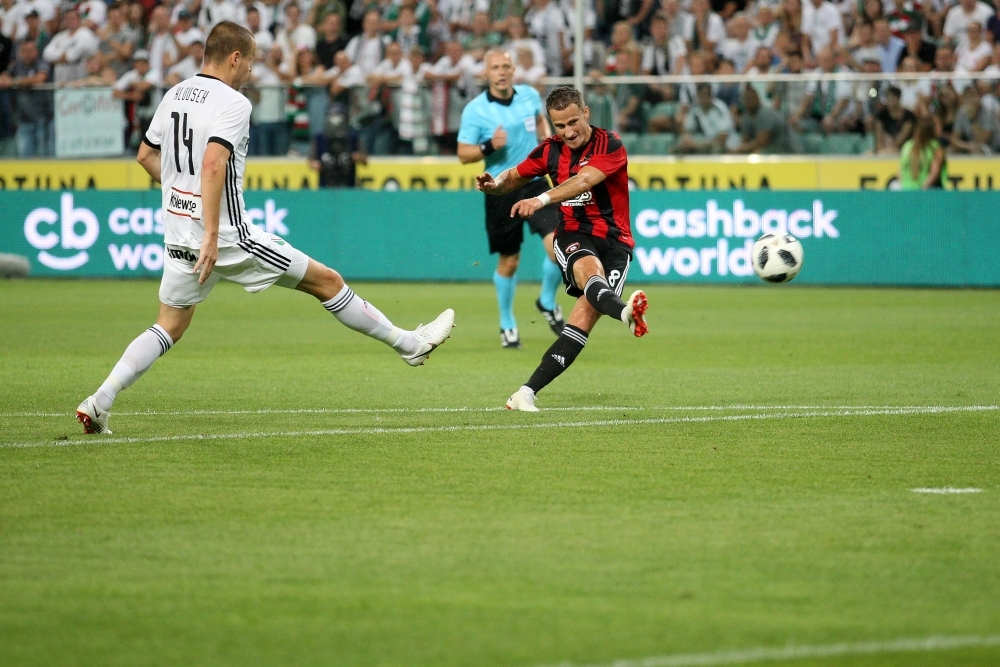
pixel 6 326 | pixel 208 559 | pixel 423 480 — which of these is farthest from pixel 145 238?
pixel 208 559

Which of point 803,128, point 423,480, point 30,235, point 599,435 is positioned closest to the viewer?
point 423,480

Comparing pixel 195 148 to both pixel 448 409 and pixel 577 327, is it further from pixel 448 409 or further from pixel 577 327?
pixel 577 327

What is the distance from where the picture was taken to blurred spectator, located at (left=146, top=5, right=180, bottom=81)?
24.7 metres

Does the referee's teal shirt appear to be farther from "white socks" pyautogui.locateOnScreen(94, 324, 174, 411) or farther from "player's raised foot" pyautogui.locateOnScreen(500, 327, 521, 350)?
"white socks" pyautogui.locateOnScreen(94, 324, 174, 411)

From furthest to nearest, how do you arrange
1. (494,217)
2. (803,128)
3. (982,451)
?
(803,128) < (494,217) < (982,451)

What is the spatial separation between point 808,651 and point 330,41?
20.8 metres

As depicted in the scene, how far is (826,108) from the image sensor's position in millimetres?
20797

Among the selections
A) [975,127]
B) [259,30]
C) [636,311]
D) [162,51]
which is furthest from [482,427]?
[162,51]

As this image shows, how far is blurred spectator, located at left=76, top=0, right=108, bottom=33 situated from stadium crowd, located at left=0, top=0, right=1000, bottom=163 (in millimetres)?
42

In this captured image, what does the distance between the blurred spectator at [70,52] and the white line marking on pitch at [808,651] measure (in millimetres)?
22503

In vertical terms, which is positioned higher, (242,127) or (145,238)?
(242,127)

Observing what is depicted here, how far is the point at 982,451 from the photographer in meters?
7.77

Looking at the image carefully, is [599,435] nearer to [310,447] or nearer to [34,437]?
[310,447]

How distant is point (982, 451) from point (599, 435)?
1.98 m
